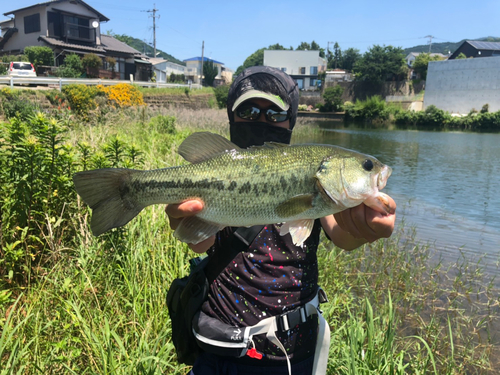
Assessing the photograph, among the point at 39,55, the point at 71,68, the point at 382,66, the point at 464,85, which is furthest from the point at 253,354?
the point at 382,66

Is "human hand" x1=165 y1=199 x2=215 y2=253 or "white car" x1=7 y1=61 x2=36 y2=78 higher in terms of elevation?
"white car" x1=7 y1=61 x2=36 y2=78

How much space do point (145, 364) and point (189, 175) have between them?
1588mm

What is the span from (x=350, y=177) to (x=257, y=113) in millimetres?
870

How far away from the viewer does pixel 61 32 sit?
3953 cm

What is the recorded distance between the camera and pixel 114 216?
2.04m

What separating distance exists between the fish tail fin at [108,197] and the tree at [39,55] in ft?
131

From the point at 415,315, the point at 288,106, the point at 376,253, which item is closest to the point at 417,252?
the point at 376,253

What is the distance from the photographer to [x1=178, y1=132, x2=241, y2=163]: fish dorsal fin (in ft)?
6.96

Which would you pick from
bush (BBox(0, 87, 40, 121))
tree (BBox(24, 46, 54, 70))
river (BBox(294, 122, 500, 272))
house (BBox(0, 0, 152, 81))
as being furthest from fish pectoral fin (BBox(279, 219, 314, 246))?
tree (BBox(24, 46, 54, 70))

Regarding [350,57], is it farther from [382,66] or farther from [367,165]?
[367,165]

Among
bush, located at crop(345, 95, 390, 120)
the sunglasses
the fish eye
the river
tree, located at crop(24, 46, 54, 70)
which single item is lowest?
the river

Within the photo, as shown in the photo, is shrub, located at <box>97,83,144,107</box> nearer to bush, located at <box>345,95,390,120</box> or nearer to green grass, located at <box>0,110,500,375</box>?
green grass, located at <box>0,110,500,375</box>

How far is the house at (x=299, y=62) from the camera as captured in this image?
3093 inches

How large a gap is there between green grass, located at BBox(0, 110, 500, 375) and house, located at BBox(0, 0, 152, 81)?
37.4 meters
